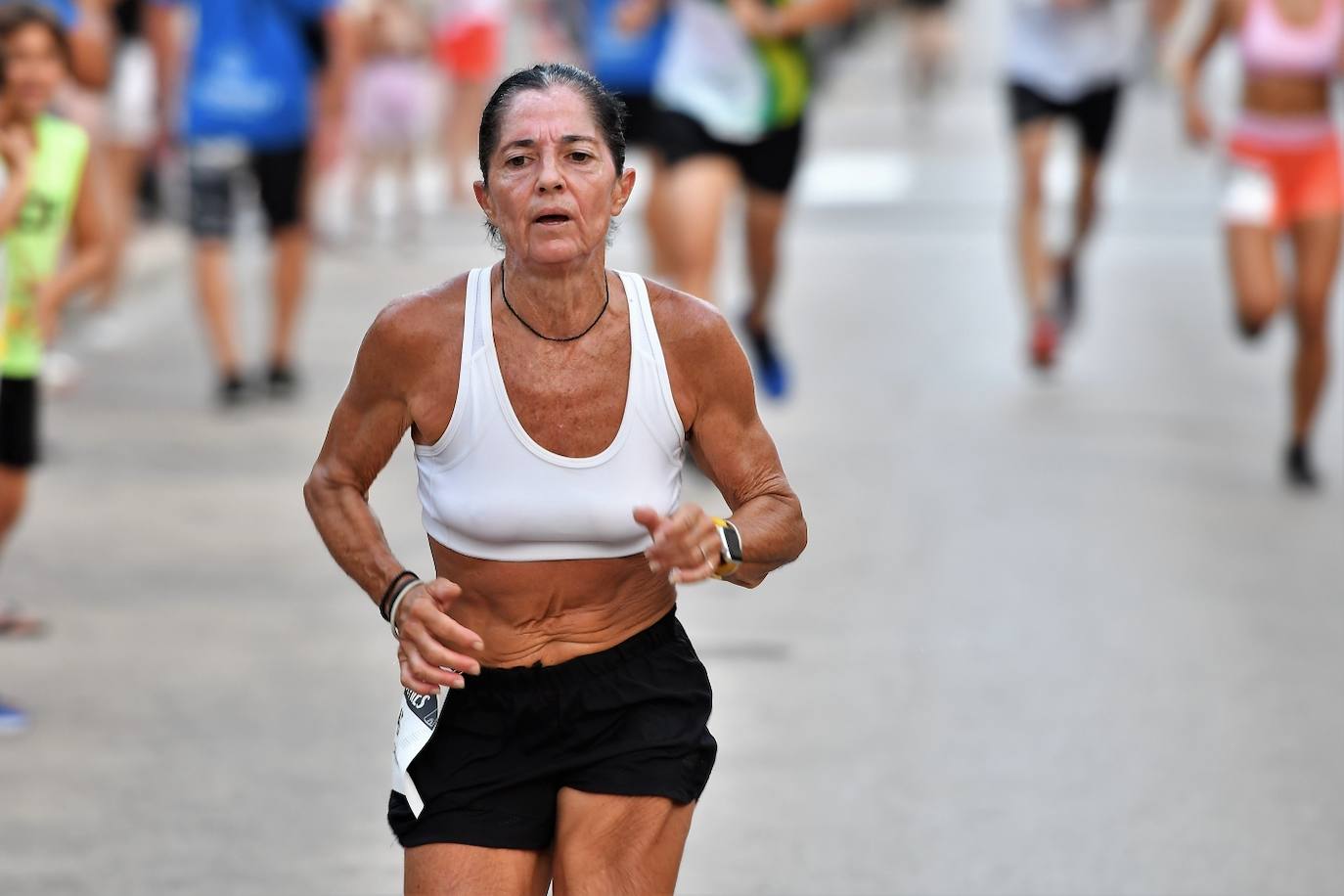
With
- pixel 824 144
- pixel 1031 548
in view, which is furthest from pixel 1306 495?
pixel 824 144

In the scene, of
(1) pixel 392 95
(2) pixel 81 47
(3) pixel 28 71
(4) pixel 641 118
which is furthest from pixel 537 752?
(1) pixel 392 95

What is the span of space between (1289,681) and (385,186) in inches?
531

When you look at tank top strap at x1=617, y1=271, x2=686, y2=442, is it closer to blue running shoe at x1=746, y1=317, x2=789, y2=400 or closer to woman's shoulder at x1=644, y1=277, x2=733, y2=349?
woman's shoulder at x1=644, y1=277, x2=733, y2=349

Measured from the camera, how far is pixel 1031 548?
28.1ft

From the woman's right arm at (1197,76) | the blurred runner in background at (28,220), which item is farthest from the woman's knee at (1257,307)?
the blurred runner in background at (28,220)

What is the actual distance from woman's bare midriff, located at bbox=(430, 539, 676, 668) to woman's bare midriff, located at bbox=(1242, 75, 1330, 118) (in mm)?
6162

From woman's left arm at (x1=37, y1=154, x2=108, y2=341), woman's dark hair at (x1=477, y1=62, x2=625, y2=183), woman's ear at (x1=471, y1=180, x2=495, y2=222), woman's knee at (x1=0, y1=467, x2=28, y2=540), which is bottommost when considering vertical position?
woman's knee at (x1=0, y1=467, x2=28, y2=540)

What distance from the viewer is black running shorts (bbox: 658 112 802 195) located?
9414 mm

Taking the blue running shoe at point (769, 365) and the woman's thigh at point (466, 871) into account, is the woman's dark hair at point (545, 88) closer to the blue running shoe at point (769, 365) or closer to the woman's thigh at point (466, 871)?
the woman's thigh at point (466, 871)

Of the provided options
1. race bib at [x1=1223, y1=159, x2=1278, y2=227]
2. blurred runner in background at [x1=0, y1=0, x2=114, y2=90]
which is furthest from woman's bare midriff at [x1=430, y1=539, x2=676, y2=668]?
race bib at [x1=1223, y1=159, x2=1278, y2=227]

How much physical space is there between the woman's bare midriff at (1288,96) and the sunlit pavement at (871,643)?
4.66ft

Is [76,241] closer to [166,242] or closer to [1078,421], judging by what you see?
[1078,421]

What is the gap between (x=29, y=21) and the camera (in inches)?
274

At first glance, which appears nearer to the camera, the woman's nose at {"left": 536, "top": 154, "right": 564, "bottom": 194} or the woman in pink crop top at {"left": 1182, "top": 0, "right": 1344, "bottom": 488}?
the woman's nose at {"left": 536, "top": 154, "right": 564, "bottom": 194}
